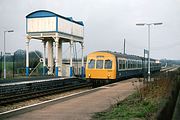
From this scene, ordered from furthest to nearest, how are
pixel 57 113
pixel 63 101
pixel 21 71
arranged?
1. pixel 21 71
2. pixel 63 101
3. pixel 57 113

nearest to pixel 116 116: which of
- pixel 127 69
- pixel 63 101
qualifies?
pixel 63 101

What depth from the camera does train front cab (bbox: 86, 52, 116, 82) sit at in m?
28.1

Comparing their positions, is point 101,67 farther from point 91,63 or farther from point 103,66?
point 91,63

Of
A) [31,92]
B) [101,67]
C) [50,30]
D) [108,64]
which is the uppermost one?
[50,30]

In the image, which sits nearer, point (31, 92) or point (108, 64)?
point (31, 92)

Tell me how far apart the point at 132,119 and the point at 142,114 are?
0.68 meters

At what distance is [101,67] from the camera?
2845 cm

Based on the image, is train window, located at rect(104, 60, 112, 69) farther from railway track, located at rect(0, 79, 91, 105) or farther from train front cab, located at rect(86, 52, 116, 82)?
railway track, located at rect(0, 79, 91, 105)

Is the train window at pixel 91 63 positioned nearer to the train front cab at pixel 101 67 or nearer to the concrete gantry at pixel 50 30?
the train front cab at pixel 101 67

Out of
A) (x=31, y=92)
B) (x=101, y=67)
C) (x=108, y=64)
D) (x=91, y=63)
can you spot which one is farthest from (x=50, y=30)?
(x=31, y=92)

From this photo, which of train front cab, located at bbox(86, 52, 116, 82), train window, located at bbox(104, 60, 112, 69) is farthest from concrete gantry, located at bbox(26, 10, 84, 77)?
train window, located at bbox(104, 60, 112, 69)

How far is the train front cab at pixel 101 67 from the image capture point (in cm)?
2806

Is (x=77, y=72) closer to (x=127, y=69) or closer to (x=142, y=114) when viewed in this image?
(x=127, y=69)

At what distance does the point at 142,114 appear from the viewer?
982 centimetres
